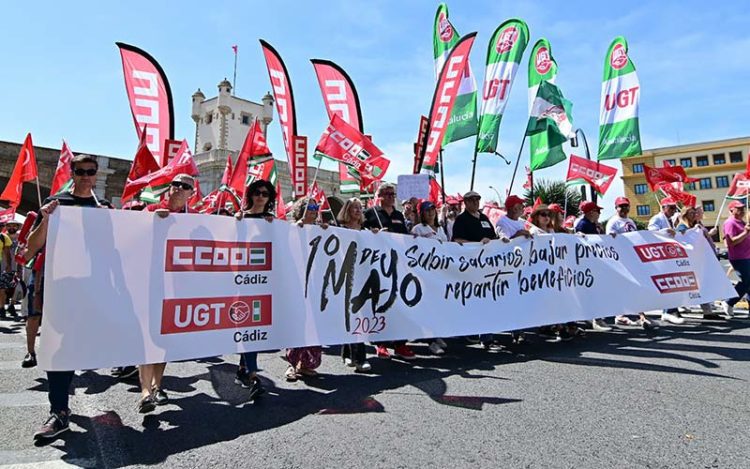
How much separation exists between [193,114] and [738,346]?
190 ft

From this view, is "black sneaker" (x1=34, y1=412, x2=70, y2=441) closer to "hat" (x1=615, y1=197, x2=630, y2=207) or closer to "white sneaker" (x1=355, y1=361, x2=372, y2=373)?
"white sneaker" (x1=355, y1=361, x2=372, y2=373)

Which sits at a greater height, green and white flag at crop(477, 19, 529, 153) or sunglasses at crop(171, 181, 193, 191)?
green and white flag at crop(477, 19, 529, 153)

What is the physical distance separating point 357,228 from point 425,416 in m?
2.27

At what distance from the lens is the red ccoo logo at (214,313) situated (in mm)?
3166

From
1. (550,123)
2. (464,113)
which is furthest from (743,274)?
(464,113)

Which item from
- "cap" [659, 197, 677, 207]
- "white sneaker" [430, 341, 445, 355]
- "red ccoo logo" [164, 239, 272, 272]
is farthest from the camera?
"cap" [659, 197, 677, 207]

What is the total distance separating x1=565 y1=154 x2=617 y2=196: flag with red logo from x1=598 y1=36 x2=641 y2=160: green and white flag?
2.18ft

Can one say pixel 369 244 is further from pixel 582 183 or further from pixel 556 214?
pixel 582 183

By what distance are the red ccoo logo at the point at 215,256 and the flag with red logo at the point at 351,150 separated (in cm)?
204

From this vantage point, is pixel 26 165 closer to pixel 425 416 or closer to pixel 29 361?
pixel 29 361

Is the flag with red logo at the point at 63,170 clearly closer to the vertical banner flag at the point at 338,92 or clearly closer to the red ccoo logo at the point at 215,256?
the red ccoo logo at the point at 215,256

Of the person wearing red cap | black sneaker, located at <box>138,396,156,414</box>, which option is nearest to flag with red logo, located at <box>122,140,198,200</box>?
black sneaker, located at <box>138,396,156,414</box>

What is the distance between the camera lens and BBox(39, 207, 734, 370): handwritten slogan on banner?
9.47 ft

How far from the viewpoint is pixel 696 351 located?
4.78 metres
